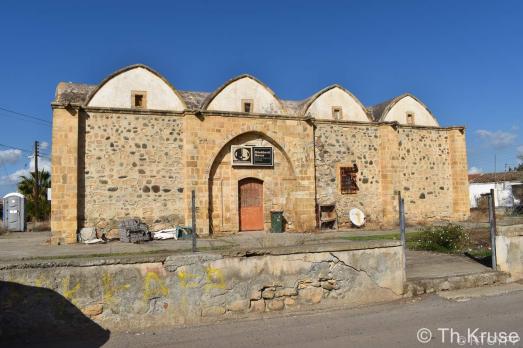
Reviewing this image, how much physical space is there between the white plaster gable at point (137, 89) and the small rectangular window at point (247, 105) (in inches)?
103

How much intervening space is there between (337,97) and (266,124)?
427cm

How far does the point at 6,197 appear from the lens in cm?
2392

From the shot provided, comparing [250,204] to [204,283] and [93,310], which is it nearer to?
[204,283]

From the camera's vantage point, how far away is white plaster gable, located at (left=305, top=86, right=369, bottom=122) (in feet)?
63.4

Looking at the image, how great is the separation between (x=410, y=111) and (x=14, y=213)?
21.7 meters

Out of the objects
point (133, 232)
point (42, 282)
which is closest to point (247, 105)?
point (133, 232)

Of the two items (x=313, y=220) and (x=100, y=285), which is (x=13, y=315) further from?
(x=313, y=220)

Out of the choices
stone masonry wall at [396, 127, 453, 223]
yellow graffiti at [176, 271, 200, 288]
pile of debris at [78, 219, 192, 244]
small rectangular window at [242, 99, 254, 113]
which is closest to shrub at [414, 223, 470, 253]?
stone masonry wall at [396, 127, 453, 223]

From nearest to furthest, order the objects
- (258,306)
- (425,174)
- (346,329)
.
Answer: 1. (346,329)
2. (258,306)
3. (425,174)

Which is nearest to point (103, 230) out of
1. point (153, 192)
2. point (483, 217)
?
point (153, 192)

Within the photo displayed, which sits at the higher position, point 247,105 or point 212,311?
point 247,105

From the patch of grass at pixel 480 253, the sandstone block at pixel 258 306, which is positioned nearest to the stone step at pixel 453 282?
the patch of grass at pixel 480 253

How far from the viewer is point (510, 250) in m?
8.48

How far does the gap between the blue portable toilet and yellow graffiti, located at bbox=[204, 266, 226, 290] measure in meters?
22.0
